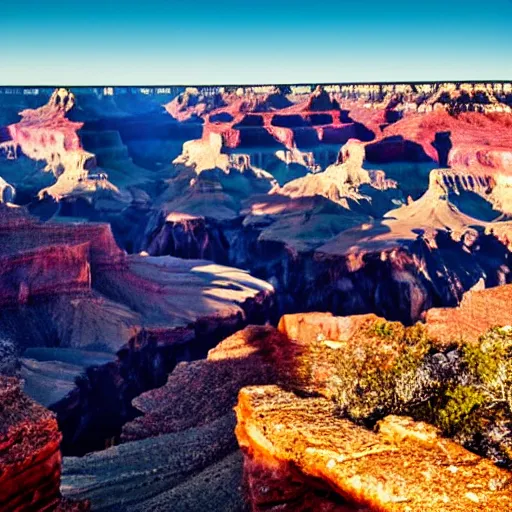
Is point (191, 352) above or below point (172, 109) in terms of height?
below

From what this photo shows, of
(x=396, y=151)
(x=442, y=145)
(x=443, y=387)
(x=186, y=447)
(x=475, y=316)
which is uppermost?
(x=442, y=145)

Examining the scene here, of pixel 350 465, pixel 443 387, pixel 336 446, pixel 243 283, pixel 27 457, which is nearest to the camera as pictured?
pixel 350 465

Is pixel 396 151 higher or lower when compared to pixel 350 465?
higher

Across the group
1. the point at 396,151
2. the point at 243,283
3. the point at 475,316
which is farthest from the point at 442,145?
the point at 475,316

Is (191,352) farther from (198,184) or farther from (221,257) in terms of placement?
(198,184)

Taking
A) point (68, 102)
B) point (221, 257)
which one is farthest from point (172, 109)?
point (221, 257)

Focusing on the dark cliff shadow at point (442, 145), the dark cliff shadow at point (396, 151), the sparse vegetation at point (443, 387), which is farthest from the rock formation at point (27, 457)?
the dark cliff shadow at point (442, 145)

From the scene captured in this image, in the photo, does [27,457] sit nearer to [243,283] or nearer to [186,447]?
[186,447]

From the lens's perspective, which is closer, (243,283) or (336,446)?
(336,446)

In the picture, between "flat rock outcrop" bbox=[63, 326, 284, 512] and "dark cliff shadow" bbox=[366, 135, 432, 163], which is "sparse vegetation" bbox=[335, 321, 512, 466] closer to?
"flat rock outcrop" bbox=[63, 326, 284, 512]
